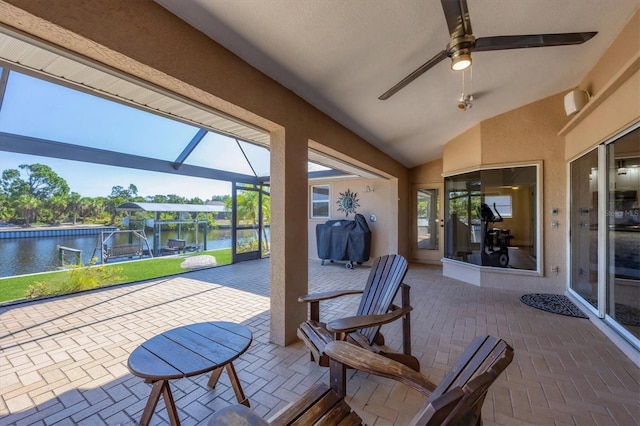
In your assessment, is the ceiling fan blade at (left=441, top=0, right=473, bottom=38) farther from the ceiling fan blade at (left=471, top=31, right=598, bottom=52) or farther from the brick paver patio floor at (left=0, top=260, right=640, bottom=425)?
the brick paver patio floor at (left=0, top=260, right=640, bottom=425)

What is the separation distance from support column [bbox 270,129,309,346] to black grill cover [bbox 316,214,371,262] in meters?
4.06

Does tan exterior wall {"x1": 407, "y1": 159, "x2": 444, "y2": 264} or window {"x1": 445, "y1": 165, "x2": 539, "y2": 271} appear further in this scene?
tan exterior wall {"x1": 407, "y1": 159, "x2": 444, "y2": 264}

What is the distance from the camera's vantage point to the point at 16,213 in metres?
4.84

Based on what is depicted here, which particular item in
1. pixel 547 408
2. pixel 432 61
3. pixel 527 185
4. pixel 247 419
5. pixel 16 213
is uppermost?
pixel 432 61

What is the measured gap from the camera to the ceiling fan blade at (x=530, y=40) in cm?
194

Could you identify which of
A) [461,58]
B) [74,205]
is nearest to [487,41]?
[461,58]

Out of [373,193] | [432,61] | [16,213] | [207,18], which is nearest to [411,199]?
[373,193]

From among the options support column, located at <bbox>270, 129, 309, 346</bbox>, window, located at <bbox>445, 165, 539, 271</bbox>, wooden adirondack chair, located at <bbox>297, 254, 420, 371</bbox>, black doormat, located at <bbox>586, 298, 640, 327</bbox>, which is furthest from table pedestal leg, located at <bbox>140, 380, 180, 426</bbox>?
window, located at <bbox>445, 165, 539, 271</bbox>

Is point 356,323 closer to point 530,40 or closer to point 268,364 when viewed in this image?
point 268,364

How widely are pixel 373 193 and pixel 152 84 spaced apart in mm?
6201

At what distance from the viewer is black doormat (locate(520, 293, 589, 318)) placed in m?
3.64

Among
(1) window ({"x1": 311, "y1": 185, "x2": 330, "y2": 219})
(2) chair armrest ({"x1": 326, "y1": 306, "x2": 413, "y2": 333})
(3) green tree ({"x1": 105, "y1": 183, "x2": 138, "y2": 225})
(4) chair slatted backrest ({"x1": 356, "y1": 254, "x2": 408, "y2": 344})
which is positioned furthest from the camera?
(1) window ({"x1": 311, "y1": 185, "x2": 330, "y2": 219})

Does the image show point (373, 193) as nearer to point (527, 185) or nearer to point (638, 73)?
point (527, 185)

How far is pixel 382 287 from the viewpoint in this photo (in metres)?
2.53
